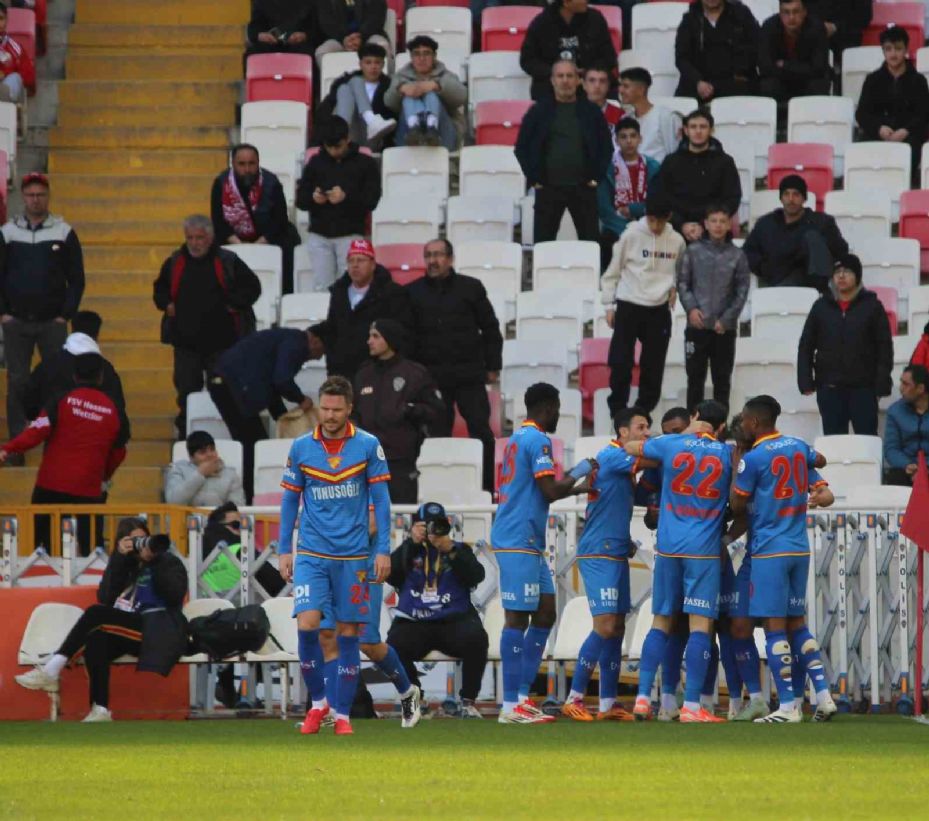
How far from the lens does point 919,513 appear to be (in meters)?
13.2

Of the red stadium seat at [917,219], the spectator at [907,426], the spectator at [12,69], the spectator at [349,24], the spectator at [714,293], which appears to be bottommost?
the spectator at [907,426]

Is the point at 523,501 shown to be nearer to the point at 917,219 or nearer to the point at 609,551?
the point at 609,551

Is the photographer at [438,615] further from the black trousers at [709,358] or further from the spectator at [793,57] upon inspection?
the spectator at [793,57]

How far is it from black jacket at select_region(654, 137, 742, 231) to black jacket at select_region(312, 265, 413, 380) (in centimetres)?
262

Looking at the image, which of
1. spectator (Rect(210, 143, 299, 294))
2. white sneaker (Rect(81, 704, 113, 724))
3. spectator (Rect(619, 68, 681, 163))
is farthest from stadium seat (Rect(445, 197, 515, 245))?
white sneaker (Rect(81, 704, 113, 724))

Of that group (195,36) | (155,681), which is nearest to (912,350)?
(155,681)

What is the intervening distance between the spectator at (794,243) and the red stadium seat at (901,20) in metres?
4.09

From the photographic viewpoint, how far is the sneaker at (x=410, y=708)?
12875mm

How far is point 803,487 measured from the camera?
13.3m

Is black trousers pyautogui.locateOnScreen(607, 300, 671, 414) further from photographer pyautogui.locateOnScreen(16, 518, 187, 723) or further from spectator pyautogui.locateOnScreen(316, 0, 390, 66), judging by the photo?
spectator pyautogui.locateOnScreen(316, 0, 390, 66)

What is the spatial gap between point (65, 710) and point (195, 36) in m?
10.2

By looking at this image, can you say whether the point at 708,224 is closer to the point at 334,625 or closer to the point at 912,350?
the point at 912,350

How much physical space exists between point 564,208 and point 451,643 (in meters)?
5.98

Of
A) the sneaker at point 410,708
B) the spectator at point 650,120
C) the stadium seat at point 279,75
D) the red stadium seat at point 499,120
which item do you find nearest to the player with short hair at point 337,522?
the sneaker at point 410,708
